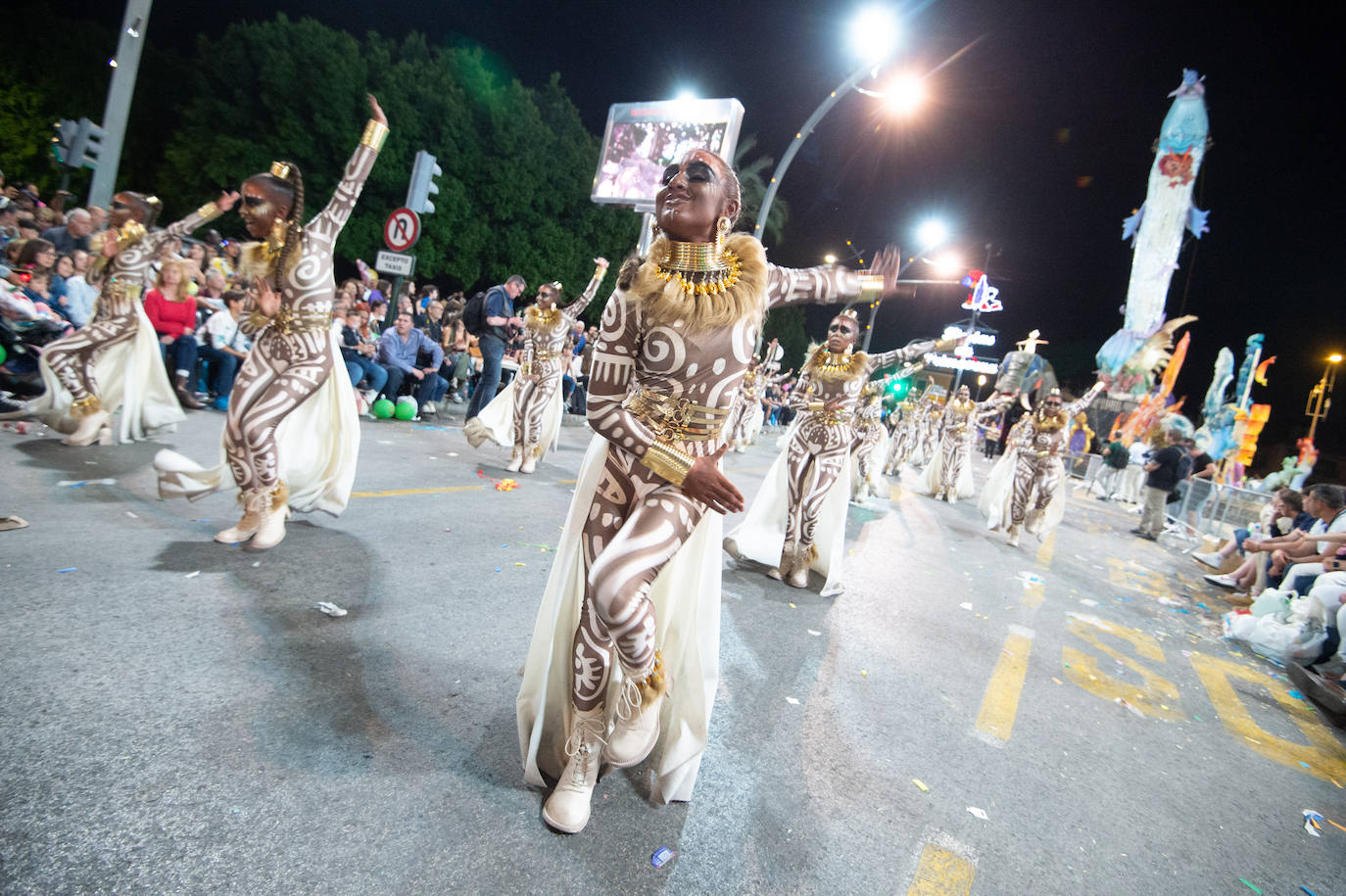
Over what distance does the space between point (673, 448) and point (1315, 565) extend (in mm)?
7963

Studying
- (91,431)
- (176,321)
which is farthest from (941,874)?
(176,321)

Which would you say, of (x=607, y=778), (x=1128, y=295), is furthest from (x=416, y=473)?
(x=1128, y=295)

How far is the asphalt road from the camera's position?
190cm

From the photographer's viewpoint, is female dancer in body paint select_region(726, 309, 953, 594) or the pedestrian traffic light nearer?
female dancer in body paint select_region(726, 309, 953, 594)

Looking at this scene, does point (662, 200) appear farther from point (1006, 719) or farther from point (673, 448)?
point (1006, 719)

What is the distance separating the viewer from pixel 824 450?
17.9ft

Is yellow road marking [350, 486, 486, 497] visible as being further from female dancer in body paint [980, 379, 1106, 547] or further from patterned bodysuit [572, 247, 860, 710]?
female dancer in body paint [980, 379, 1106, 547]

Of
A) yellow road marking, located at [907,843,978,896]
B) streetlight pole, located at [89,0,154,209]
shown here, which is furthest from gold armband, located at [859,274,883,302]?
streetlight pole, located at [89,0,154,209]

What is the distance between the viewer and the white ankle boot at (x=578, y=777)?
2127 millimetres

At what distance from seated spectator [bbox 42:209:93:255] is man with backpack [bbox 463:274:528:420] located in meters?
5.02

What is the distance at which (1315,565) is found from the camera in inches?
261

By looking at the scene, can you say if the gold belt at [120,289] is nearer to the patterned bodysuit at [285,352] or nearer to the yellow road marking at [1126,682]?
the patterned bodysuit at [285,352]

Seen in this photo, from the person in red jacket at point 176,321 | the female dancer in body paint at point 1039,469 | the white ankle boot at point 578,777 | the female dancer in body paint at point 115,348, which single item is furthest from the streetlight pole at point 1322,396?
the female dancer in body paint at point 115,348

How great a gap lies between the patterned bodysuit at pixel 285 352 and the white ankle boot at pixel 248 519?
5 cm
